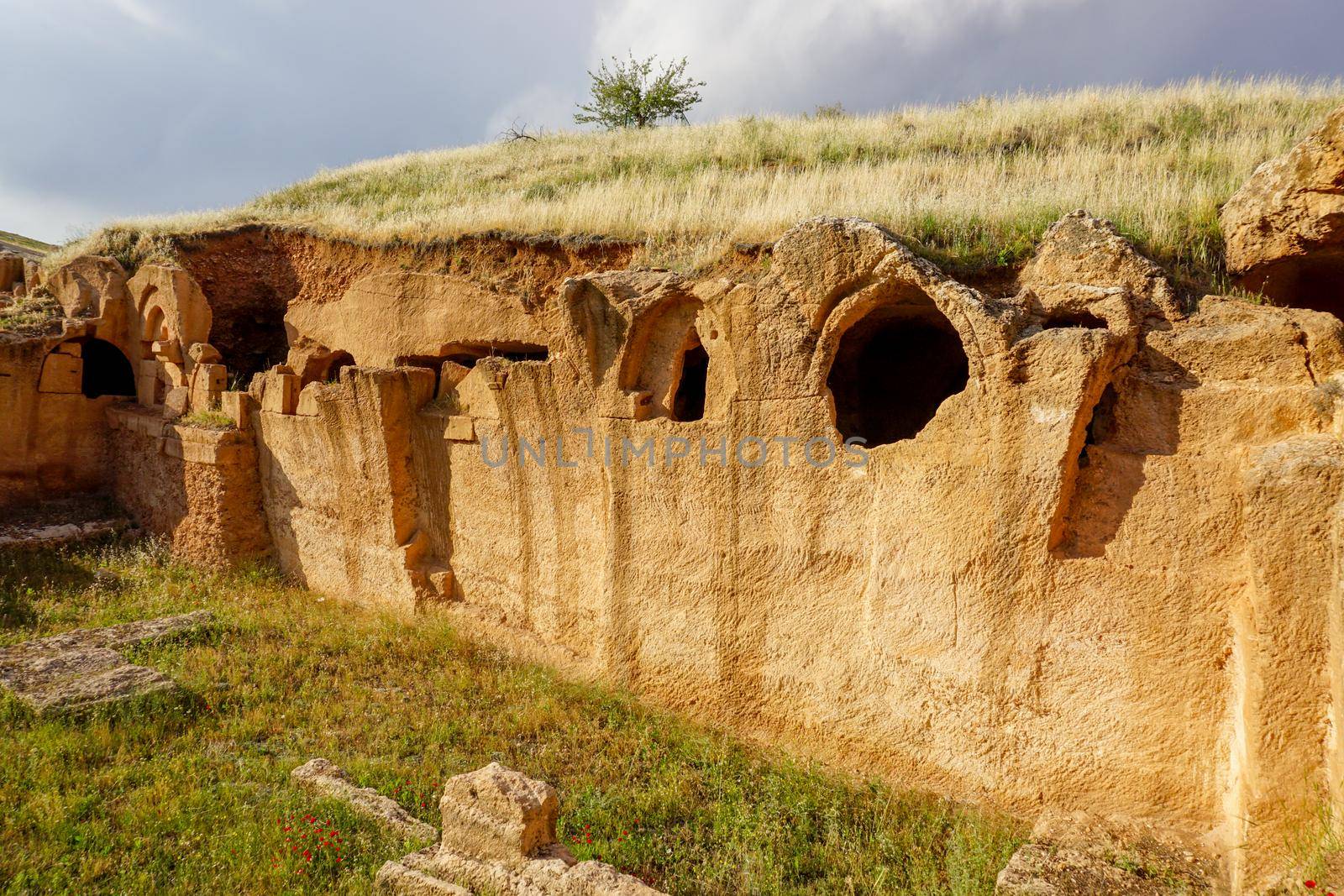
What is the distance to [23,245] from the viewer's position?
56.0 feet

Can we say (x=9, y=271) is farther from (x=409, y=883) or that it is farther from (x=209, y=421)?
(x=409, y=883)

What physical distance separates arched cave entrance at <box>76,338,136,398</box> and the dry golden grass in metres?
1.62

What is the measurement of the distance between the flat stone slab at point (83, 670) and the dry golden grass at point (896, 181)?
533cm

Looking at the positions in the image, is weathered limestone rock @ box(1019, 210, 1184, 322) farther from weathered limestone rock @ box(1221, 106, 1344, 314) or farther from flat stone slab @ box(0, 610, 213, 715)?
flat stone slab @ box(0, 610, 213, 715)

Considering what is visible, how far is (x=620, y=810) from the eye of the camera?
16.3 ft

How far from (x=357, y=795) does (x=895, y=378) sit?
5.49m

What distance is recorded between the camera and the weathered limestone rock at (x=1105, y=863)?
Result: 148 inches

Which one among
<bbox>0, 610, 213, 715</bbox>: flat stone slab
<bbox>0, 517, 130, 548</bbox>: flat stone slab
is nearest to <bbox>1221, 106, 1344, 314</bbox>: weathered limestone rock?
<bbox>0, 610, 213, 715</bbox>: flat stone slab

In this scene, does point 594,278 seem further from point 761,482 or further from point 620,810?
point 620,810

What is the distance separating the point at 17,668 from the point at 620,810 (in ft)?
16.9

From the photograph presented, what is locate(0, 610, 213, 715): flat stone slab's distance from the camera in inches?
235

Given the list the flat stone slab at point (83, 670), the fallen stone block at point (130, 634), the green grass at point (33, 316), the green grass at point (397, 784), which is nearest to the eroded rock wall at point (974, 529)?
the green grass at point (397, 784)
